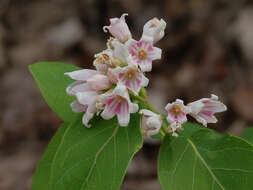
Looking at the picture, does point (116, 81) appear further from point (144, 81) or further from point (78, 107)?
point (78, 107)

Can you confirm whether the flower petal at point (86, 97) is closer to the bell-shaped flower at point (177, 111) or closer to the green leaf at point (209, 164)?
the bell-shaped flower at point (177, 111)

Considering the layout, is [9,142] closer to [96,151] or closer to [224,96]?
[224,96]

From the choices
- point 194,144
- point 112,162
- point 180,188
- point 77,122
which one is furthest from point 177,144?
point 77,122

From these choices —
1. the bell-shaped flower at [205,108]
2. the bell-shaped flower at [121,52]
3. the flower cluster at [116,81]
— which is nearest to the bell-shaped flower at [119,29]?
the flower cluster at [116,81]

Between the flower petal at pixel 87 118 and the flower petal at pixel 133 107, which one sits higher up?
the flower petal at pixel 133 107

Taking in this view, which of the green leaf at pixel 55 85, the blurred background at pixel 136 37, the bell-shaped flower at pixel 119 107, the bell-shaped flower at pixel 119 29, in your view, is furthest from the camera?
the blurred background at pixel 136 37

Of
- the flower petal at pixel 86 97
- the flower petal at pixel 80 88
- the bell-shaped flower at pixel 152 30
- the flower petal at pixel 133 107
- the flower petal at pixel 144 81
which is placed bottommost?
the flower petal at pixel 133 107
